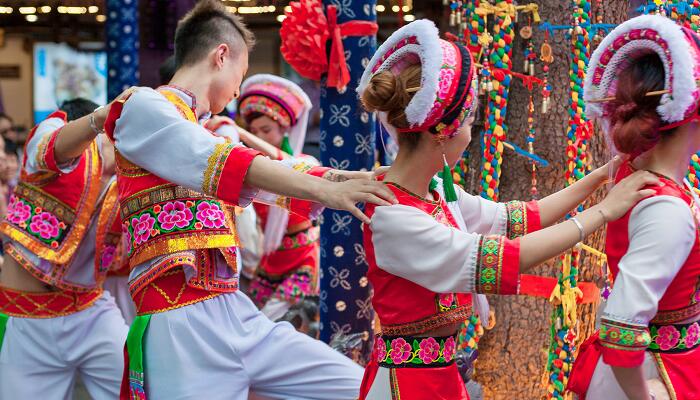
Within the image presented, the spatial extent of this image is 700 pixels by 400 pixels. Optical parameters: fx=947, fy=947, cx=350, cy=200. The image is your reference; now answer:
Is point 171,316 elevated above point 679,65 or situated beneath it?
situated beneath

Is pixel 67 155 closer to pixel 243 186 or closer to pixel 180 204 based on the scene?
pixel 180 204

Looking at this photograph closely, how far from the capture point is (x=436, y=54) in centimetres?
239

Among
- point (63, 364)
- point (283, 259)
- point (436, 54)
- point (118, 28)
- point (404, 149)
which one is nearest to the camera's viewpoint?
point (436, 54)

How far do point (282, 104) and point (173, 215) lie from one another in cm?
270

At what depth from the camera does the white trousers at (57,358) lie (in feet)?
12.0

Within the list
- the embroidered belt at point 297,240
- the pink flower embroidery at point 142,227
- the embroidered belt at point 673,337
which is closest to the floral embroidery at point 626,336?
the embroidered belt at point 673,337

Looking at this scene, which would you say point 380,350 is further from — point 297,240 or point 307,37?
point 297,240

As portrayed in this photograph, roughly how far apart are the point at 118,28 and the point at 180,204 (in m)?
6.11

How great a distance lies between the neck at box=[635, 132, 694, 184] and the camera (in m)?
2.36

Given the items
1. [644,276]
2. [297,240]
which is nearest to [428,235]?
[644,276]

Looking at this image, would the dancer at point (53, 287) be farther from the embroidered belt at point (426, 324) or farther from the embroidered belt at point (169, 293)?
the embroidered belt at point (426, 324)

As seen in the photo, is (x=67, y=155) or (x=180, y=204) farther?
(x=67, y=155)

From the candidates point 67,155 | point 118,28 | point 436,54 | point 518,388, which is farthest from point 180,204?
point 118,28

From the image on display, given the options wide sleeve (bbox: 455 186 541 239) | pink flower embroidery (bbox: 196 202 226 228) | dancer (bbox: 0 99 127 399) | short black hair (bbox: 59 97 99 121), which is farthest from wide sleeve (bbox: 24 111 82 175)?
wide sleeve (bbox: 455 186 541 239)
